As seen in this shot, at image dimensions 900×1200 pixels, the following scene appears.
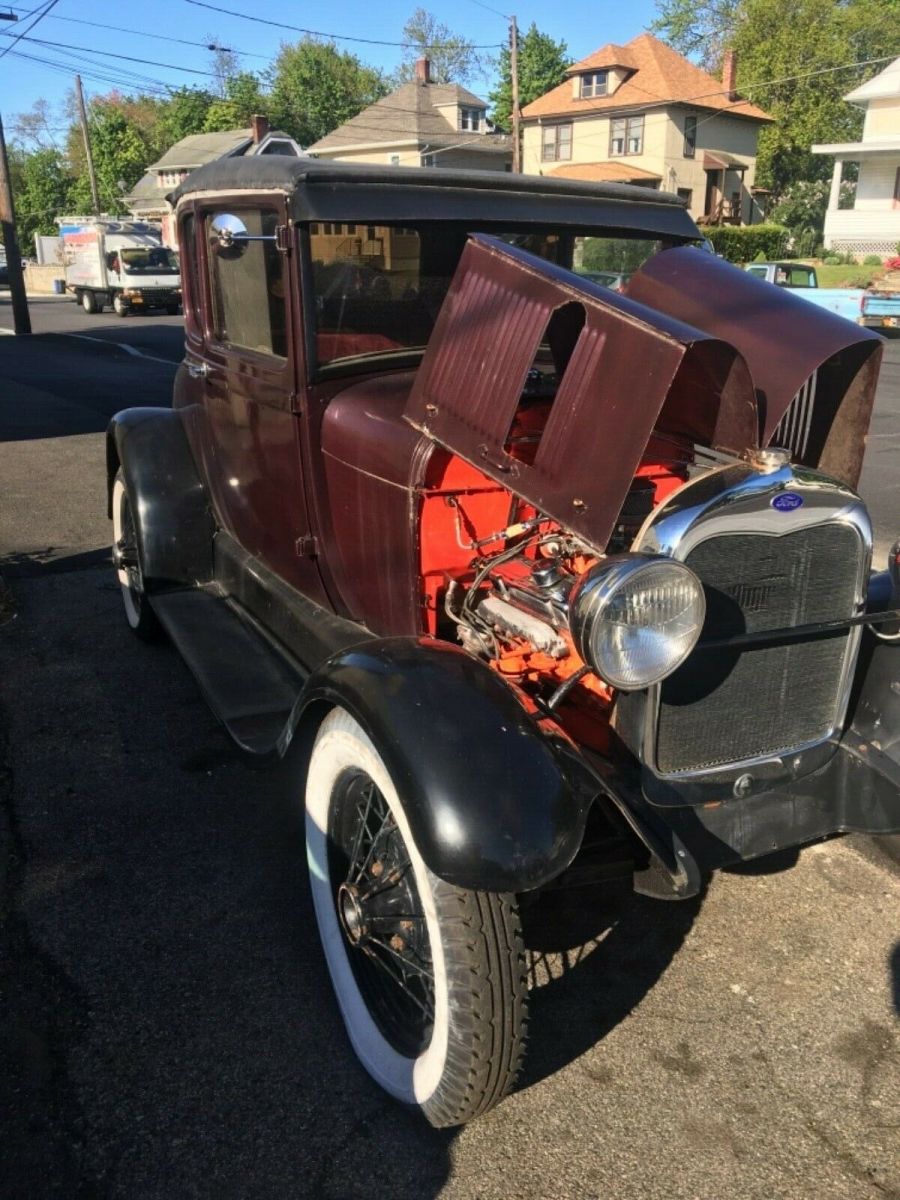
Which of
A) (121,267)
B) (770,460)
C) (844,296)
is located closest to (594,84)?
(121,267)

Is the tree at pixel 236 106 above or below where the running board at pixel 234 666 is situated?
above

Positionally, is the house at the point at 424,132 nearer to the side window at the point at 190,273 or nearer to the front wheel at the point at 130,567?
the front wheel at the point at 130,567

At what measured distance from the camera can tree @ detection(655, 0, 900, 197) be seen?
4656cm

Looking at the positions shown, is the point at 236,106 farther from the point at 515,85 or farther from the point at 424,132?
the point at 515,85

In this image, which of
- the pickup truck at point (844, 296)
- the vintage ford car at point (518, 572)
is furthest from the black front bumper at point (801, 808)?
the pickup truck at point (844, 296)

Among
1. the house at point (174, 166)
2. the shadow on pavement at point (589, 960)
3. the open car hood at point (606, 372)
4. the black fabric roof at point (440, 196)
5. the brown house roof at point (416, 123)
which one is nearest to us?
the open car hood at point (606, 372)

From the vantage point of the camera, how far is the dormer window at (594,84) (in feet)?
138

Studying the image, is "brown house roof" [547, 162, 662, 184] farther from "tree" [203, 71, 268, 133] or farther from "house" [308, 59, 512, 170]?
"tree" [203, 71, 268, 133]

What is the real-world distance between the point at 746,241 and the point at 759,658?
3423cm

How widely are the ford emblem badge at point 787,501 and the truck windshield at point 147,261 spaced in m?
28.2

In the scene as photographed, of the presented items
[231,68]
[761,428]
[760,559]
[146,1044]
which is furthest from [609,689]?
[231,68]

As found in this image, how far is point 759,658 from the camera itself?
2402mm

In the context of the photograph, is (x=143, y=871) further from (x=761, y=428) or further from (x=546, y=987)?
(x=761, y=428)

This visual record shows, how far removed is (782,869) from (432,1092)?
1525 mm
